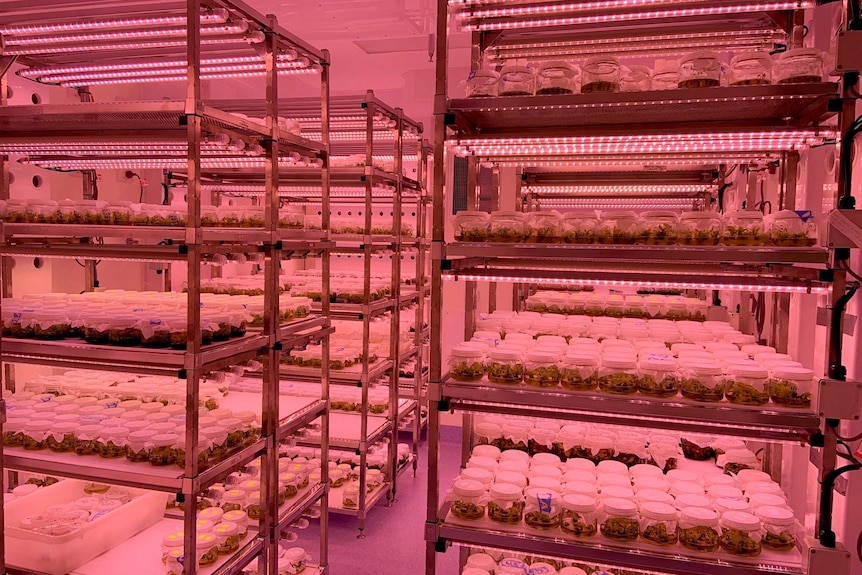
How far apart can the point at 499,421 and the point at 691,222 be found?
1.61 meters

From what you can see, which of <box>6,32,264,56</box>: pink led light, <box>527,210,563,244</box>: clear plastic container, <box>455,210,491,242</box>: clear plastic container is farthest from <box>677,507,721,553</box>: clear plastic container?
<box>6,32,264,56</box>: pink led light

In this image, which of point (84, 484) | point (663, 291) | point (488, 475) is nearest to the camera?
point (488, 475)

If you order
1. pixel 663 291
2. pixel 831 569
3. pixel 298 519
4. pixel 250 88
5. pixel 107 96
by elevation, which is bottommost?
pixel 298 519

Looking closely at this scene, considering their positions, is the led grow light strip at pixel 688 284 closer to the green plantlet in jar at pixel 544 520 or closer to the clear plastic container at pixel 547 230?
the clear plastic container at pixel 547 230

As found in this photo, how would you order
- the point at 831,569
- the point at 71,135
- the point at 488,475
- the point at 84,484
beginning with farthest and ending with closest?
the point at 84,484
the point at 71,135
the point at 488,475
the point at 831,569

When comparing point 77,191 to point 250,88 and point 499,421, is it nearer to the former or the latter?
point 250,88

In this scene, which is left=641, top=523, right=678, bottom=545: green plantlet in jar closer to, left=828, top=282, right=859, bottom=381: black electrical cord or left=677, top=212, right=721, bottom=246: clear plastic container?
left=828, top=282, right=859, bottom=381: black electrical cord

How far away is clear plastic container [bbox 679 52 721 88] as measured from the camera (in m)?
2.22

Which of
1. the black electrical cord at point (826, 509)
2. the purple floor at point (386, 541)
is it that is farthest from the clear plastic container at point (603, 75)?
the purple floor at point (386, 541)

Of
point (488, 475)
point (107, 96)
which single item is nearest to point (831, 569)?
point (488, 475)

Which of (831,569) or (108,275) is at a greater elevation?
(108,275)

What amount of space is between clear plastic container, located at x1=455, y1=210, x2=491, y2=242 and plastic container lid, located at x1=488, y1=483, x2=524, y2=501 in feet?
3.50

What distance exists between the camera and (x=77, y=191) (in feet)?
15.4

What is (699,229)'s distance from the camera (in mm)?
2303
